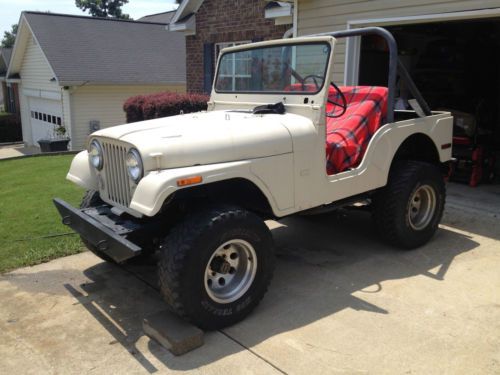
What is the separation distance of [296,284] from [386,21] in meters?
4.60

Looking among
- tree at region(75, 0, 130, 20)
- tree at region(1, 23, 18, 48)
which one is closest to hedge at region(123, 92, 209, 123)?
tree at region(75, 0, 130, 20)

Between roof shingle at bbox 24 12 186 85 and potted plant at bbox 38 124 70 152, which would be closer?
potted plant at bbox 38 124 70 152

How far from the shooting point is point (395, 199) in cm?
474

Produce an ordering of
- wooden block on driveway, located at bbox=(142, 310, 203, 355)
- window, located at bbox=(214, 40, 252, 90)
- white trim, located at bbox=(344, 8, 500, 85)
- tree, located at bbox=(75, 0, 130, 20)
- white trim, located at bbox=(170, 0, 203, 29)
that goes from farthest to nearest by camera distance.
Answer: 1. tree, located at bbox=(75, 0, 130, 20)
2. white trim, located at bbox=(170, 0, 203, 29)
3. white trim, located at bbox=(344, 8, 500, 85)
4. window, located at bbox=(214, 40, 252, 90)
5. wooden block on driveway, located at bbox=(142, 310, 203, 355)

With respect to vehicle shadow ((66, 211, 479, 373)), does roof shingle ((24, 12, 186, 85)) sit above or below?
above

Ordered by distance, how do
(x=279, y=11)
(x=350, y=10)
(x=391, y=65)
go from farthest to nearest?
(x=279, y=11)
(x=350, y=10)
(x=391, y=65)

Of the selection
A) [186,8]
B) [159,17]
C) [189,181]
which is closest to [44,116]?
[186,8]

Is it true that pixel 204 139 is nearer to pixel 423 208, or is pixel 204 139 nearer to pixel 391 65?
pixel 391 65

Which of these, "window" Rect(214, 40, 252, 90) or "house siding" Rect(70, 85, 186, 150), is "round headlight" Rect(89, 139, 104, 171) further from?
"house siding" Rect(70, 85, 186, 150)

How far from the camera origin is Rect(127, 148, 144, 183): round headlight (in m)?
3.38

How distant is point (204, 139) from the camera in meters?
3.52

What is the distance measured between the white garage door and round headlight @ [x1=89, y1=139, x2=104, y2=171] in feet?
54.7

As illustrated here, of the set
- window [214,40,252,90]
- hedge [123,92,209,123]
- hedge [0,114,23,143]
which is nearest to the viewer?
window [214,40,252,90]

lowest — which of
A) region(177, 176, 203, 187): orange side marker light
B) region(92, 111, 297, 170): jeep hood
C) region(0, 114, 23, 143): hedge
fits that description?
region(0, 114, 23, 143): hedge
